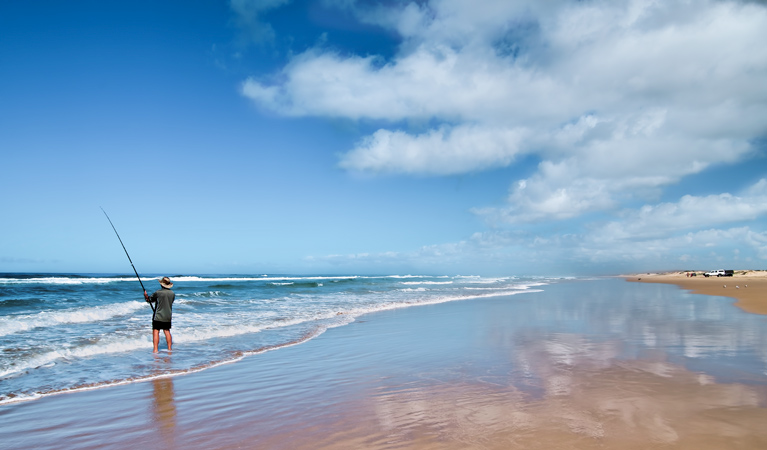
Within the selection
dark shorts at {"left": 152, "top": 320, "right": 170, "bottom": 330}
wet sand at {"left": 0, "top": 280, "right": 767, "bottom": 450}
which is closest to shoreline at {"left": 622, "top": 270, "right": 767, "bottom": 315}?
wet sand at {"left": 0, "top": 280, "right": 767, "bottom": 450}

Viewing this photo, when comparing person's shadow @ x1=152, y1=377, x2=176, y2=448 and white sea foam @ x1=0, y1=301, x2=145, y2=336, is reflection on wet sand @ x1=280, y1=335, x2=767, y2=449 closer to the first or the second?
person's shadow @ x1=152, y1=377, x2=176, y2=448

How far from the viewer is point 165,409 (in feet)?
18.1

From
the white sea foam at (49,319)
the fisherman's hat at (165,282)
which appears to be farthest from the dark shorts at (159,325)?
the white sea foam at (49,319)

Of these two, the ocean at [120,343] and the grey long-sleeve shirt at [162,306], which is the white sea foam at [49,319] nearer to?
the ocean at [120,343]

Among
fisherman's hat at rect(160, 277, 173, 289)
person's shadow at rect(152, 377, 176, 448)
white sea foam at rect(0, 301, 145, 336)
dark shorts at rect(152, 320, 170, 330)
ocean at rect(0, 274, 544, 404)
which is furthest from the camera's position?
white sea foam at rect(0, 301, 145, 336)

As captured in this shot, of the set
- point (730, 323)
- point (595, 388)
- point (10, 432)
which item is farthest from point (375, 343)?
point (730, 323)

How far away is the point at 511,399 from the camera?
17.0 feet

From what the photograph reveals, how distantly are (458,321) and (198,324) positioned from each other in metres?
8.84

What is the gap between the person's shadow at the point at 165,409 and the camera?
4646 mm

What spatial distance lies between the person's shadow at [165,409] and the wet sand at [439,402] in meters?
0.03

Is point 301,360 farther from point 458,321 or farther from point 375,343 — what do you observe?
point 458,321

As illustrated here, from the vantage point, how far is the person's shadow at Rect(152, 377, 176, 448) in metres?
4.65

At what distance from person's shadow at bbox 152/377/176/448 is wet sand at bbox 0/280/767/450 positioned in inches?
1.3

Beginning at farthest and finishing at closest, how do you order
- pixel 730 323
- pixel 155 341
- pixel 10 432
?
pixel 730 323, pixel 155 341, pixel 10 432
